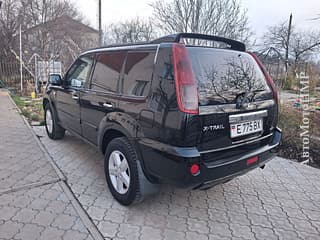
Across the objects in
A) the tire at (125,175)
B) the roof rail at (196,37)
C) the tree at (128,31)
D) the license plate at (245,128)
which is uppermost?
the tree at (128,31)

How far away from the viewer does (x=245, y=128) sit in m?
2.20

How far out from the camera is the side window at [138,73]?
7.03ft

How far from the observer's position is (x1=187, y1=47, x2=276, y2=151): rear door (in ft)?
6.35

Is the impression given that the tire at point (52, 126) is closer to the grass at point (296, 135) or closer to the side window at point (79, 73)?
the side window at point (79, 73)

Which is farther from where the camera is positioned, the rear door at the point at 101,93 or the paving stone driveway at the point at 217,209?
the rear door at the point at 101,93

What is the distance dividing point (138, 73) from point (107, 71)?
25.7 inches

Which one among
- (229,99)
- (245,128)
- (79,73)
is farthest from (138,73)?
(79,73)

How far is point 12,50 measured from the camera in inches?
557

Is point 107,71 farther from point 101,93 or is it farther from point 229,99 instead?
point 229,99

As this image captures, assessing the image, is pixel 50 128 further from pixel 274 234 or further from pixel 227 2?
pixel 227 2

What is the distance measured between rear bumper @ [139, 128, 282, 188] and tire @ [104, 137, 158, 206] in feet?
0.45

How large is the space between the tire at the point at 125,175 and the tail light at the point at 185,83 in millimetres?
755

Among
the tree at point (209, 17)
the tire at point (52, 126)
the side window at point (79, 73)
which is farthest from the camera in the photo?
the tree at point (209, 17)

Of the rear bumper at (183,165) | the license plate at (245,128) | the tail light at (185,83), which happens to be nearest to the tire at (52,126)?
the rear bumper at (183,165)
